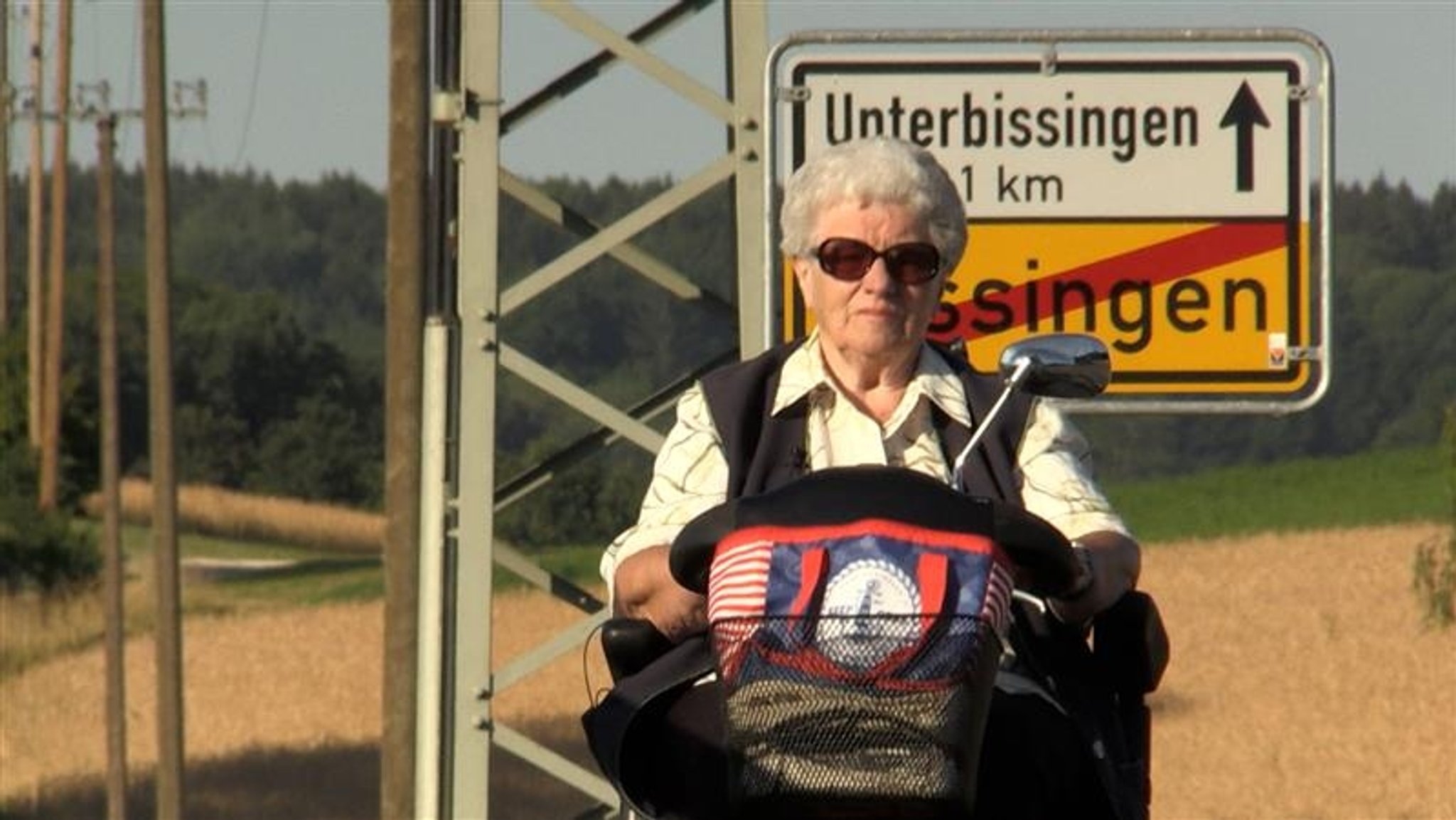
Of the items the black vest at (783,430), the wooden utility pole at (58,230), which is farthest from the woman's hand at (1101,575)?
the wooden utility pole at (58,230)

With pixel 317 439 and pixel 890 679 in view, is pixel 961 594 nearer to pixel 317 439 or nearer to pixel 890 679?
pixel 890 679

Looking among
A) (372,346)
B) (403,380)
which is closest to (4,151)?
(403,380)

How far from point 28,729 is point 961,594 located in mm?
40946

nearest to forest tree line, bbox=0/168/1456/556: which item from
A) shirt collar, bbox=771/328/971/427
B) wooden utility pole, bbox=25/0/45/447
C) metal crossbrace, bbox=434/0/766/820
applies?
wooden utility pole, bbox=25/0/45/447

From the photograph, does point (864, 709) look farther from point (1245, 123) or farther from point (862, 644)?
point (1245, 123)

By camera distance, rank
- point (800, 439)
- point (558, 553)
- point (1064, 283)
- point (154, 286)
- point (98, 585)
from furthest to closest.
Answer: point (98, 585), point (558, 553), point (154, 286), point (1064, 283), point (800, 439)

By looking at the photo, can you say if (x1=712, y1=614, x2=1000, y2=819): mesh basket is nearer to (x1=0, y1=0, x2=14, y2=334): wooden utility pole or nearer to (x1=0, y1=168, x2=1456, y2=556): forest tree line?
(x1=0, y1=168, x2=1456, y2=556): forest tree line

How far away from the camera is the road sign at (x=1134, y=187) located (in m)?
7.04

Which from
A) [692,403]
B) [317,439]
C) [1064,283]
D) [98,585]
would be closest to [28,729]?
[98,585]

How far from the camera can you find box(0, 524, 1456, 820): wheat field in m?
18.0

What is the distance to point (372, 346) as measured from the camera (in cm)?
8438

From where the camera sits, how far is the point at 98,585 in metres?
48.8

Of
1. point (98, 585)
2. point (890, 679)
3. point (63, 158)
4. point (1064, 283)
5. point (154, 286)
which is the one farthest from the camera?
point (98, 585)

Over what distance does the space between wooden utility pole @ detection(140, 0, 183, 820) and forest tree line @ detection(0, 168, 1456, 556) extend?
9.56 ft
